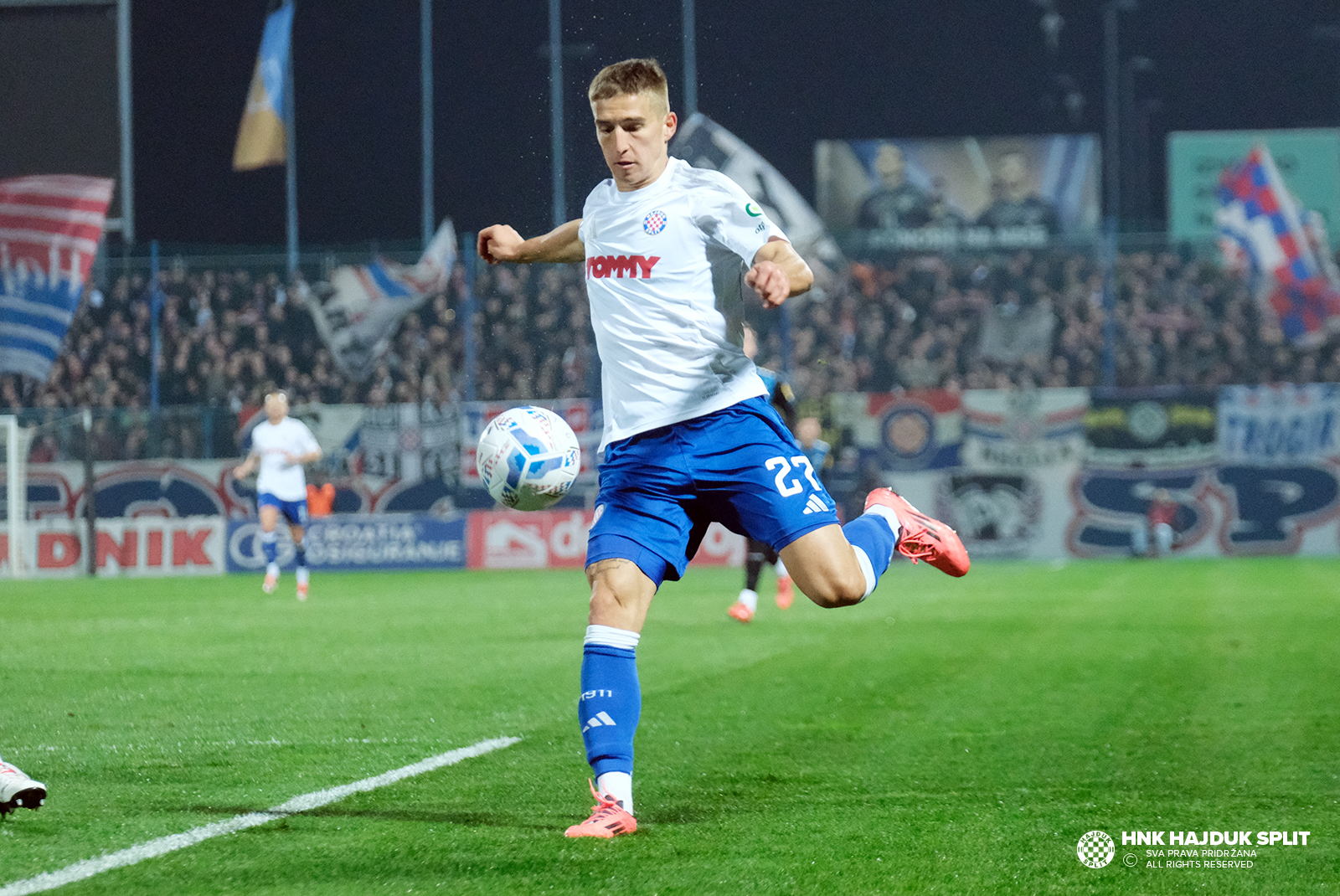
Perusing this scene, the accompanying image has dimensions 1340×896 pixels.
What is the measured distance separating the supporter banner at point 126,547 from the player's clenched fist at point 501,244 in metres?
20.5

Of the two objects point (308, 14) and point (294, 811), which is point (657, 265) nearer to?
point (294, 811)

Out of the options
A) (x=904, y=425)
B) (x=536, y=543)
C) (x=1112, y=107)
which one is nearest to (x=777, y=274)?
(x=536, y=543)

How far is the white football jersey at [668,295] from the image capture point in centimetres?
507

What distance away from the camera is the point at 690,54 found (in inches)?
685

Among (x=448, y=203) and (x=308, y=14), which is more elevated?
(x=308, y=14)

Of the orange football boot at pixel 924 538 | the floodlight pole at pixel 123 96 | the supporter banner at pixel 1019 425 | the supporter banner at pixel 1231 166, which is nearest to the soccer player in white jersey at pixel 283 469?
the floodlight pole at pixel 123 96

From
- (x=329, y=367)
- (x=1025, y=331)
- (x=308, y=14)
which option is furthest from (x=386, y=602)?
(x=308, y=14)

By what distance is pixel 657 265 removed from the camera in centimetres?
509

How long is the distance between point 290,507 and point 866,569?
14.9 m

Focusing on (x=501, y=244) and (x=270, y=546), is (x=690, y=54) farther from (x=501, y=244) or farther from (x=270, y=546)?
(x=501, y=244)

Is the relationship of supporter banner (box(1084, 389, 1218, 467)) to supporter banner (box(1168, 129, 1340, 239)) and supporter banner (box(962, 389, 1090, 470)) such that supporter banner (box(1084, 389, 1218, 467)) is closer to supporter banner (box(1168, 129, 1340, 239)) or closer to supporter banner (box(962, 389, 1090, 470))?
supporter banner (box(962, 389, 1090, 470))

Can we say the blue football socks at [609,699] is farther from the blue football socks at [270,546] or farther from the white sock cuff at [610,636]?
the blue football socks at [270,546]

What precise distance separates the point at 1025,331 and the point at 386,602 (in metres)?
14.3

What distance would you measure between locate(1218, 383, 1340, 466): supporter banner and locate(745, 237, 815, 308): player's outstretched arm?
2359 centimetres
